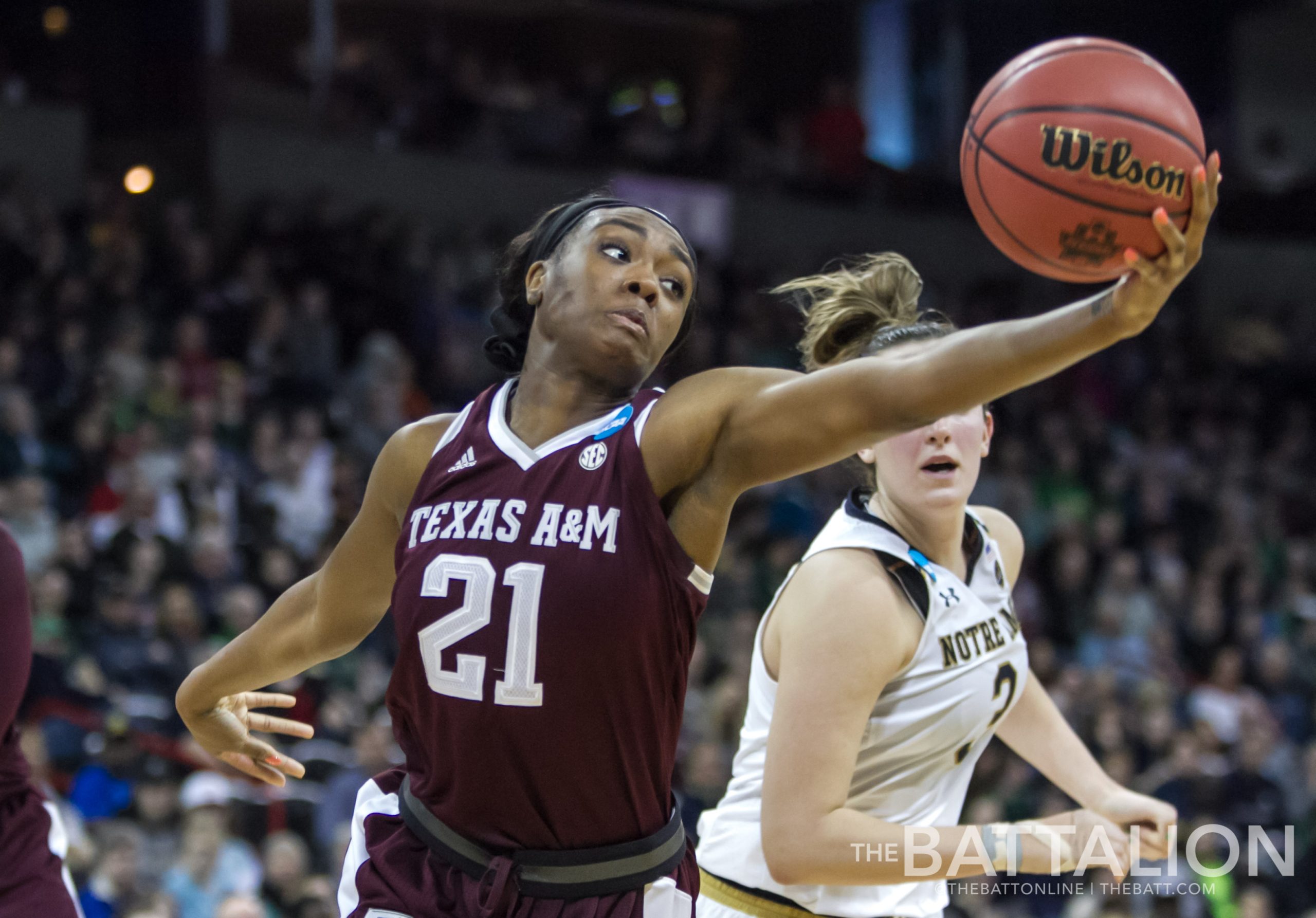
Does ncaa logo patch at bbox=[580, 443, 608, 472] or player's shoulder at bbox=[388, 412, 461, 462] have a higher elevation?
ncaa logo patch at bbox=[580, 443, 608, 472]

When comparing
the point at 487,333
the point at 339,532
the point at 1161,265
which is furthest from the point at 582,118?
the point at 1161,265

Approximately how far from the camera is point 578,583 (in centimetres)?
246

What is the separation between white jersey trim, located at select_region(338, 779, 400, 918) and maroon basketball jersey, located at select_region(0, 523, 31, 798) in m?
0.83

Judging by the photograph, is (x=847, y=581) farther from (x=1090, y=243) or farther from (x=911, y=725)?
(x=1090, y=243)

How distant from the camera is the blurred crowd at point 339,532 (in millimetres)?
6484

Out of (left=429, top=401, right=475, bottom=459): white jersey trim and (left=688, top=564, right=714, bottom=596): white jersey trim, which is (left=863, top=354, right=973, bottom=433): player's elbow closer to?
(left=688, top=564, right=714, bottom=596): white jersey trim

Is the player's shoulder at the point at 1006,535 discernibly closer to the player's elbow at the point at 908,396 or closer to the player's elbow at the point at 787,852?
the player's elbow at the point at 787,852

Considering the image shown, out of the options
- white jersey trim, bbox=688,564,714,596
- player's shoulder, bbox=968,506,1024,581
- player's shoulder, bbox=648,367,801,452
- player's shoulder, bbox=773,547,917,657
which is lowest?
player's shoulder, bbox=968,506,1024,581

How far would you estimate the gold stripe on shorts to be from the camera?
3.06m

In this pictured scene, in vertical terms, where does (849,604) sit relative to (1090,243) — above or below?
below

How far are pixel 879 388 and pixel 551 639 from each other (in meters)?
0.66

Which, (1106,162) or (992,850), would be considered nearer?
(1106,162)

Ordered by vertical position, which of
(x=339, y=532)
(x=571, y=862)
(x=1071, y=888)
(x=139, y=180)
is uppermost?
(x=571, y=862)

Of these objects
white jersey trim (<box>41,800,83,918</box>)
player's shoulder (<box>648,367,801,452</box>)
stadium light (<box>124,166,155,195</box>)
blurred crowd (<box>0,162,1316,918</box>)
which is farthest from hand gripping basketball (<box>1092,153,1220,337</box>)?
stadium light (<box>124,166,155,195</box>)
